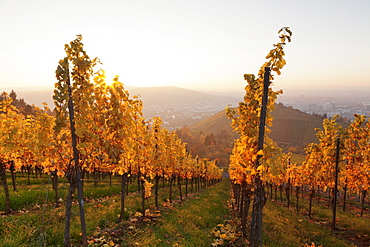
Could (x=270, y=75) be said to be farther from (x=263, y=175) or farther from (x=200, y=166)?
(x=200, y=166)

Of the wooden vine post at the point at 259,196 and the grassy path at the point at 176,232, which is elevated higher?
the wooden vine post at the point at 259,196

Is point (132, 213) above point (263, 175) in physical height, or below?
below

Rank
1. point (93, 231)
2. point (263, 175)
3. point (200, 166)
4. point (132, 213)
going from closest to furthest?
point (263, 175) < point (93, 231) < point (132, 213) < point (200, 166)

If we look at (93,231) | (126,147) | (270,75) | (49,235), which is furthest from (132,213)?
(270,75)

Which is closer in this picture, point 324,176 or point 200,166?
point 324,176

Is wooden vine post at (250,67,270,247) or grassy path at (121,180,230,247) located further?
grassy path at (121,180,230,247)

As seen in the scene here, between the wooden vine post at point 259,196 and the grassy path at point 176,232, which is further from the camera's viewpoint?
the grassy path at point 176,232

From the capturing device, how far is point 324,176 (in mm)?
18609

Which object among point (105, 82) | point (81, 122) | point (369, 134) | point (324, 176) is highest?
point (105, 82)

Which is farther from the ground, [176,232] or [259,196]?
[259,196]

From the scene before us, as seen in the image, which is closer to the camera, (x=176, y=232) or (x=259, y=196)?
(x=259, y=196)

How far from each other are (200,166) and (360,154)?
2747 centimetres

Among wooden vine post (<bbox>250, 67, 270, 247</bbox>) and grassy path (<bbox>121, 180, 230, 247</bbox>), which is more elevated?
wooden vine post (<bbox>250, 67, 270, 247</bbox>)

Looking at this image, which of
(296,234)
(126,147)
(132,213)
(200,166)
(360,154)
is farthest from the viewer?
(200,166)
